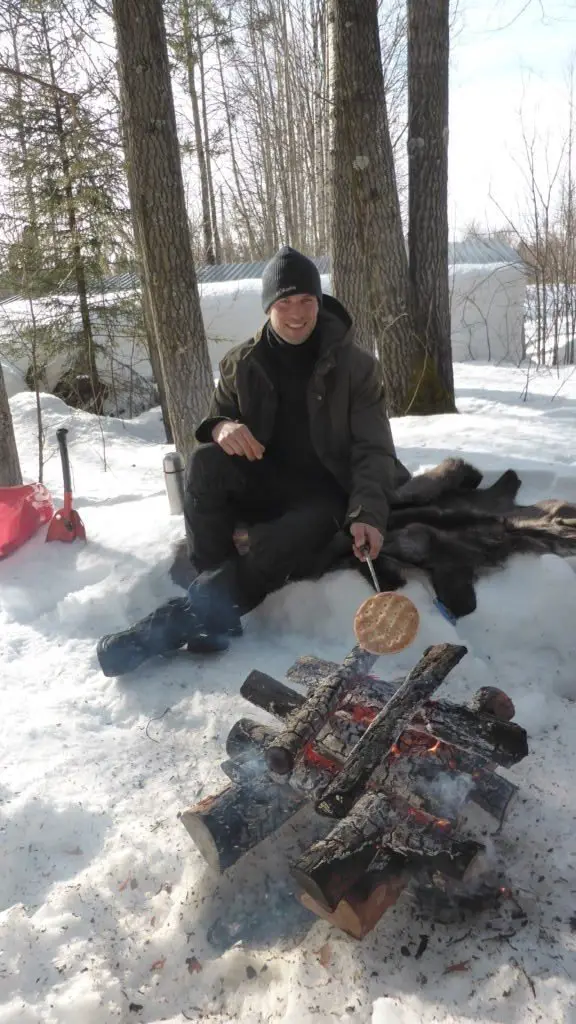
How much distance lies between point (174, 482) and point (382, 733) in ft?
7.51

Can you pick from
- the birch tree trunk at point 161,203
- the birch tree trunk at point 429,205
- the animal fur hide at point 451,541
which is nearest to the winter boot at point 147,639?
the animal fur hide at point 451,541

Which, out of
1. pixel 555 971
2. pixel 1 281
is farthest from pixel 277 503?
pixel 1 281

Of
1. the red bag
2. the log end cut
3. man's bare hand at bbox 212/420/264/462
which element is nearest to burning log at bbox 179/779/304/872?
the log end cut

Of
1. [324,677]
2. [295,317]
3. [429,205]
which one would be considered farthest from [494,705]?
[429,205]

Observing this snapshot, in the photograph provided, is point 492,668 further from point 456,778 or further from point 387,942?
point 387,942

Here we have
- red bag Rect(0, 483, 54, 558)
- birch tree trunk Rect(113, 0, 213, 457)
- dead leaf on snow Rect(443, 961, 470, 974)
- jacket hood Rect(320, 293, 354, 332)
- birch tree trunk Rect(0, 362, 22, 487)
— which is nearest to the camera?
dead leaf on snow Rect(443, 961, 470, 974)

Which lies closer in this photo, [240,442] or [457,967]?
[457,967]

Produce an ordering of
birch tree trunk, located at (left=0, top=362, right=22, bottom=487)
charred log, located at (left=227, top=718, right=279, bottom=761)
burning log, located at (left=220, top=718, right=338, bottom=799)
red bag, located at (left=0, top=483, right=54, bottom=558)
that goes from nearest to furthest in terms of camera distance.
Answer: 1. burning log, located at (left=220, top=718, right=338, bottom=799)
2. charred log, located at (left=227, top=718, right=279, bottom=761)
3. red bag, located at (left=0, top=483, right=54, bottom=558)
4. birch tree trunk, located at (left=0, top=362, right=22, bottom=487)

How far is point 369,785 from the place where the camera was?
1.65 m

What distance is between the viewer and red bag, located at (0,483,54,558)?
3512 mm

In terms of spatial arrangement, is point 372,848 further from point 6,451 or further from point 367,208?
point 367,208

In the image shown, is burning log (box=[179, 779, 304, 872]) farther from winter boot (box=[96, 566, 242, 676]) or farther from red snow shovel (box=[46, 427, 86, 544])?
red snow shovel (box=[46, 427, 86, 544])

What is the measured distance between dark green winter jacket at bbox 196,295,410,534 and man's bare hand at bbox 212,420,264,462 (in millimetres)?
160

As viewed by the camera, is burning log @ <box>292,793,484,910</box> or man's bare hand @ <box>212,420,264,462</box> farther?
man's bare hand @ <box>212,420,264,462</box>
